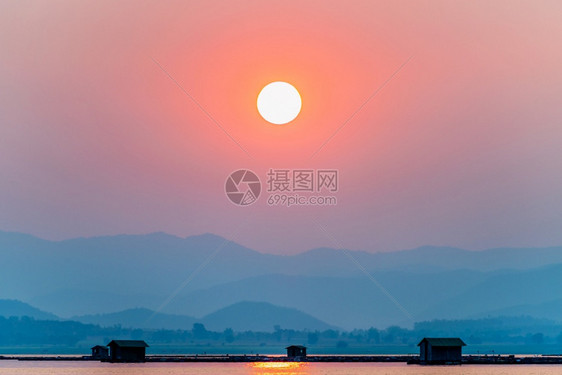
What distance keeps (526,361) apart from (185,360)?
222 feet

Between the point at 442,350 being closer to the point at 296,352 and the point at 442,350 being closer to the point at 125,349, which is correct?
the point at 296,352

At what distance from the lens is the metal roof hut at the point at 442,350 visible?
404 feet

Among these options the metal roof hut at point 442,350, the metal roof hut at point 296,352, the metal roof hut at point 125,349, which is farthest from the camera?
the metal roof hut at point 296,352

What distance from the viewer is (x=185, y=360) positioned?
586 feet

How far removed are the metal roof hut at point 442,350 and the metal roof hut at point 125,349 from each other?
43272 millimetres

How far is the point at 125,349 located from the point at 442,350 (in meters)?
49.5

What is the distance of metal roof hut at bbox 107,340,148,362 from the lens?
135m

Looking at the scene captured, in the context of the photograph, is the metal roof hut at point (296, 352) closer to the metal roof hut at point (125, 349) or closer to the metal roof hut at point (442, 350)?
the metal roof hut at point (125, 349)

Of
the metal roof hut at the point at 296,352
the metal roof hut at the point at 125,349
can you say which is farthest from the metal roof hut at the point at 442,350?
the metal roof hut at the point at 125,349

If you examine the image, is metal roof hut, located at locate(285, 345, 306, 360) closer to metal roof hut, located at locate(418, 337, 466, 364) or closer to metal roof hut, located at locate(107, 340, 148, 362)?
metal roof hut, located at locate(107, 340, 148, 362)

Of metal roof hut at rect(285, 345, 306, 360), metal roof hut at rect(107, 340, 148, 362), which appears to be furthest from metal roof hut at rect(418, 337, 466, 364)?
metal roof hut at rect(107, 340, 148, 362)

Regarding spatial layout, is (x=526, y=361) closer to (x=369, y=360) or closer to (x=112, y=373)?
(x=369, y=360)

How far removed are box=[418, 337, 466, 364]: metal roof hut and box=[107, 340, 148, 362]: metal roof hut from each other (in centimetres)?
Answer: 4327

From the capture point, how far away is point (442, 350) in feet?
408
